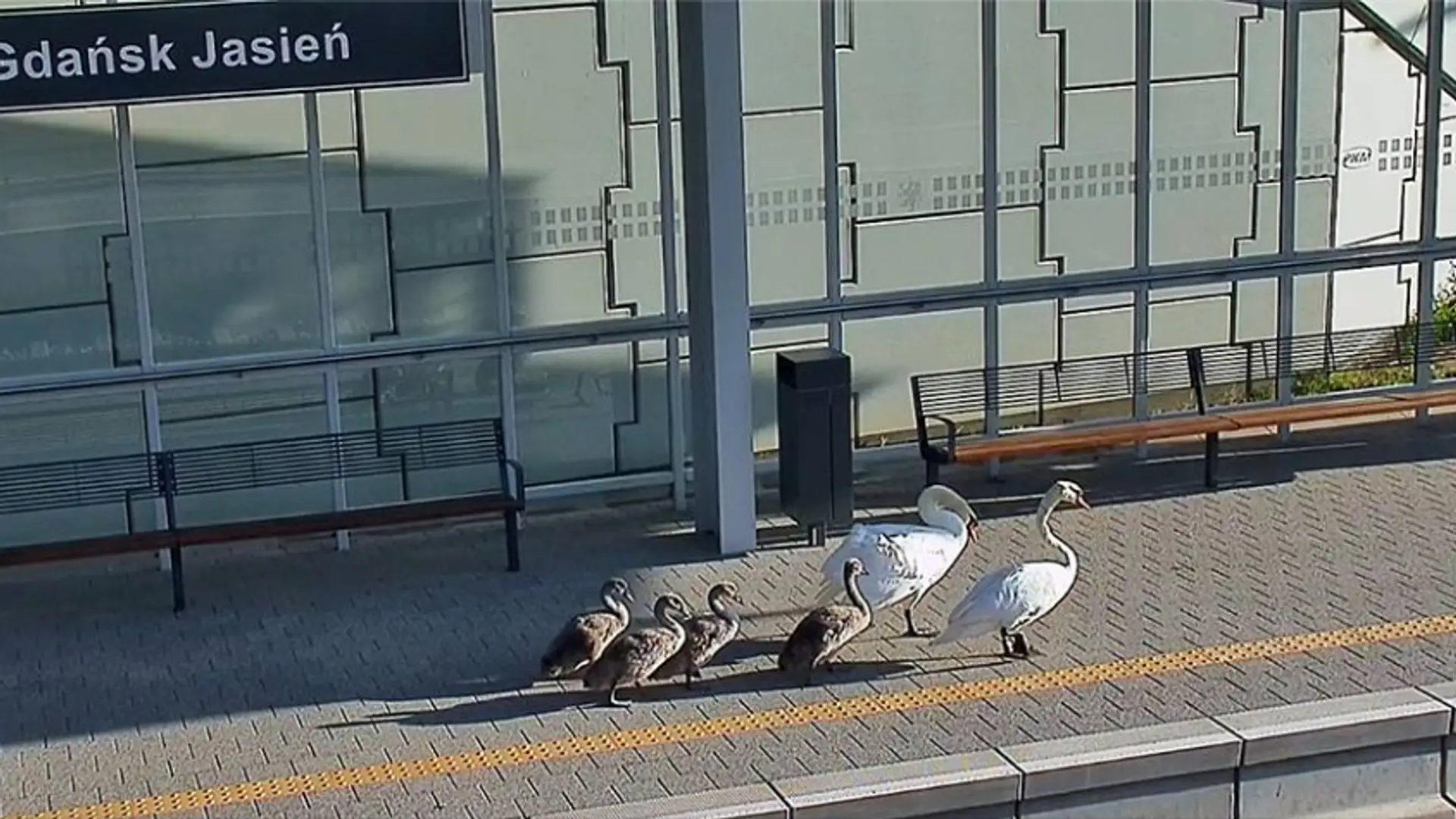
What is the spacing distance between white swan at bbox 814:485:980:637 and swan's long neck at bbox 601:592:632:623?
3.10 feet

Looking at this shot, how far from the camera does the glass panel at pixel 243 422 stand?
39.0ft

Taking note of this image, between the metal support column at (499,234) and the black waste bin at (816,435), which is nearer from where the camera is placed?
the black waste bin at (816,435)

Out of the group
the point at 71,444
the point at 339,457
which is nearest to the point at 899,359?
the point at 339,457

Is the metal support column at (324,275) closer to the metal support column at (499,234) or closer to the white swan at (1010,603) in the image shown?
the metal support column at (499,234)

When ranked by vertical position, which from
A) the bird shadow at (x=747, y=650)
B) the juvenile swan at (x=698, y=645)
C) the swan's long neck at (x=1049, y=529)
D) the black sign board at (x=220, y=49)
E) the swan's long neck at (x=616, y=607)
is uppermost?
the black sign board at (x=220, y=49)

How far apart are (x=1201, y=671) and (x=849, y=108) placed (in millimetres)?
4564

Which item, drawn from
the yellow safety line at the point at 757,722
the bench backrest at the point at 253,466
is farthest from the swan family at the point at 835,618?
the bench backrest at the point at 253,466

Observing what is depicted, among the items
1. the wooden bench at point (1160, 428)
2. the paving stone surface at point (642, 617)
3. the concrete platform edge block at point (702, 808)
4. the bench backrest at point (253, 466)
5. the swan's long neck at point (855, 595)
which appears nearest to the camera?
the concrete platform edge block at point (702, 808)

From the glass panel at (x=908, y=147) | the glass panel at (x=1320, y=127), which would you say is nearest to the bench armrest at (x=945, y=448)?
the glass panel at (x=908, y=147)

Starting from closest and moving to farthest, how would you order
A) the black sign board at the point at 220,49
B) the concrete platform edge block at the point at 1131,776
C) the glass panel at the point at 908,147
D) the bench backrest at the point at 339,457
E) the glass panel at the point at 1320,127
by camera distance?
the concrete platform edge block at the point at 1131,776 → the black sign board at the point at 220,49 → the bench backrest at the point at 339,457 → the glass panel at the point at 908,147 → the glass panel at the point at 1320,127

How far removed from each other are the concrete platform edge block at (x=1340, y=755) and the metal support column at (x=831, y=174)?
15.3 ft

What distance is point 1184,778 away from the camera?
8.46m

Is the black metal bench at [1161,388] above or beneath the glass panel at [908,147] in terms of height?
beneath

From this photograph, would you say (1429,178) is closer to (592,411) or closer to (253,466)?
(592,411)
